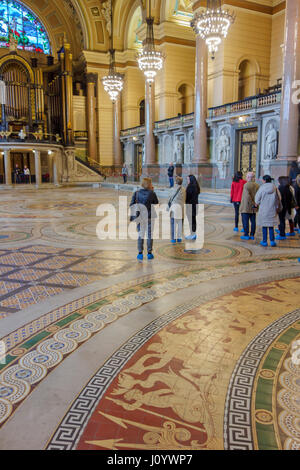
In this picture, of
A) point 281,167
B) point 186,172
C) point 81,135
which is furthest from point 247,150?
point 81,135

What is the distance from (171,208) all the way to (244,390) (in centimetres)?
457

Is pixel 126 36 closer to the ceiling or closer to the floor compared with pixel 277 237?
closer to the ceiling

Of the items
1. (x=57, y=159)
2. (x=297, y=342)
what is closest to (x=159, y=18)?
(x=57, y=159)

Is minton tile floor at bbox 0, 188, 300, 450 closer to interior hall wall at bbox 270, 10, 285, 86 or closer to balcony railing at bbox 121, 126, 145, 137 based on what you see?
interior hall wall at bbox 270, 10, 285, 86

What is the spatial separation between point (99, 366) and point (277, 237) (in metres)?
5.68

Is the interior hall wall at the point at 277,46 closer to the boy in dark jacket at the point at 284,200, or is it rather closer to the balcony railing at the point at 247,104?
the balcony railing at the point at 247,104

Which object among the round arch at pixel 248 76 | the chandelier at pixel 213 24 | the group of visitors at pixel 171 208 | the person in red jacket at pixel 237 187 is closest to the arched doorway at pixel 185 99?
the round arch at pixel 248 76

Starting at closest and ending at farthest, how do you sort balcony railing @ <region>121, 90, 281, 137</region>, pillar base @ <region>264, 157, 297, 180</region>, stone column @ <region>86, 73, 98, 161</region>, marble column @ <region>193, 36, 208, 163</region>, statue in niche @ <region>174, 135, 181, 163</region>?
1. pillar base @ <region>264, 157, 297, 180</region>
2. balcony railing @ <region>121, 90, 281, 137</region>
3. marble column @ <region>193, 36, 208, 163</region>
4. statue in niche @ <region>174, 135, 181, 163</region>
5. stone column @ <region>86, 73, 98, 161</region>

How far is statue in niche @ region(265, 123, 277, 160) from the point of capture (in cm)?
1583

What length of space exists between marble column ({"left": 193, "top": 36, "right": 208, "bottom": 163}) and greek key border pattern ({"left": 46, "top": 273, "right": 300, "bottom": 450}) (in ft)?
53.4

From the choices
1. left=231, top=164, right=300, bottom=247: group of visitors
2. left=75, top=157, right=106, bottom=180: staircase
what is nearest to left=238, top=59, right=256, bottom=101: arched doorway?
left=75, top=157, right=106, bottom=180: staircase

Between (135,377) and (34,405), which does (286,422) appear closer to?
(135,377)

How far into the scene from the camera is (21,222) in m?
9.59
